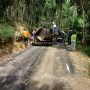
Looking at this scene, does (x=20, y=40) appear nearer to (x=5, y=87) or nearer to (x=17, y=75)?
(x=17, y=75)

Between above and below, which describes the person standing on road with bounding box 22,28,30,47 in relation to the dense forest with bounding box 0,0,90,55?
below

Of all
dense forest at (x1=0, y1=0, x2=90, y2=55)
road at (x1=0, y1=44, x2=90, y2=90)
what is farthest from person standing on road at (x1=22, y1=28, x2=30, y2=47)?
road at (x1=0, y1=44, x2=90, y2=90)

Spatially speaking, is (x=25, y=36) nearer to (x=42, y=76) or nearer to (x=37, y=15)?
(x=42, y=76)

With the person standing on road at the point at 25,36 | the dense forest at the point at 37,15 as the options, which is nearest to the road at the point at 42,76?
the dense forest at the point at 37,15

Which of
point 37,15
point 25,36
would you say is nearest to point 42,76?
point 25,36

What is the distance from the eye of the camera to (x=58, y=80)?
1405 cm

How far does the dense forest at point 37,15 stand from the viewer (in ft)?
97.6

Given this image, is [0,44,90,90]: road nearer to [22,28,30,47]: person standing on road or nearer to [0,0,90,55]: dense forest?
[0,0,90,55]: dense forest

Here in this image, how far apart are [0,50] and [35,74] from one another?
28.0 ft

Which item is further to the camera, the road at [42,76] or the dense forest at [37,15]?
the dense forest at [37,15]

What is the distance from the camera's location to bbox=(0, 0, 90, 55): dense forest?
29.7 m

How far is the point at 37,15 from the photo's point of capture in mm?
60156

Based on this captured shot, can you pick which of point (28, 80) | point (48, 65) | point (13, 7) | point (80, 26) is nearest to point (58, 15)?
point (80, 26)

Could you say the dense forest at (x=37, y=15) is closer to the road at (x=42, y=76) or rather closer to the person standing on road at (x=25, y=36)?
the person standing on road at (x=25, y=36)
